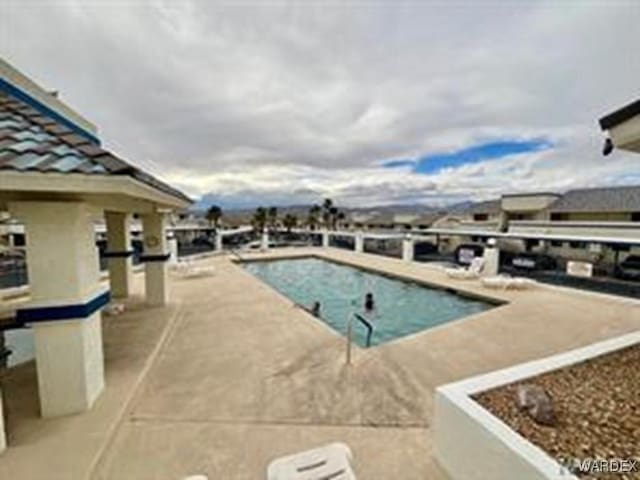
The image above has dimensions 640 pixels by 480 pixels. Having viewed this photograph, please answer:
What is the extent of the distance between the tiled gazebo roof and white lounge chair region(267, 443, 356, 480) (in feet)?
9.69

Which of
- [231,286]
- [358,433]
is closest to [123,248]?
[231,286]

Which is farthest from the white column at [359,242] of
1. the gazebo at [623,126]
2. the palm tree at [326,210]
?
the palm tree at [326,210]

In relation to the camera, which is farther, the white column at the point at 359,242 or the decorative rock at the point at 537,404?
the white column at the point at 359,242

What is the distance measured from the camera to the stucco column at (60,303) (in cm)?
371

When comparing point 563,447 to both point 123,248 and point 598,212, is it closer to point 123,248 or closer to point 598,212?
point 123,248

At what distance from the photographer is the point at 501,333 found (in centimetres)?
678

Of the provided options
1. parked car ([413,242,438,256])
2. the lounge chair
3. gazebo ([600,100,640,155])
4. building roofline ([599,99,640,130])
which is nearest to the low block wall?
gazebo ([600,100,640,155])

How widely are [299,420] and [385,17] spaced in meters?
8.47

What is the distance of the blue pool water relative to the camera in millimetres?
9492

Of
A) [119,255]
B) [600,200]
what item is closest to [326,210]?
[600,200]

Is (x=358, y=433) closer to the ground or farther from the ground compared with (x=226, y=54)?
closer to the ground

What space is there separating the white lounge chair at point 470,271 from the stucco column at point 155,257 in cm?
920

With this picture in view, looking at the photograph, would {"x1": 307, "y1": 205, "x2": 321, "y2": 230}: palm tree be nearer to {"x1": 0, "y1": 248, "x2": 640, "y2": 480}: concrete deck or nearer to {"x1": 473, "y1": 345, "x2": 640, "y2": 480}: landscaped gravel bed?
{"x1": 0, "y1": 248, "x2": 640, "y2": 480}: concrete deck

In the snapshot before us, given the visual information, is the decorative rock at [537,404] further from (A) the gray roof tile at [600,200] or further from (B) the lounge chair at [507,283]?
(A) the gray roof tile at [600,200]
